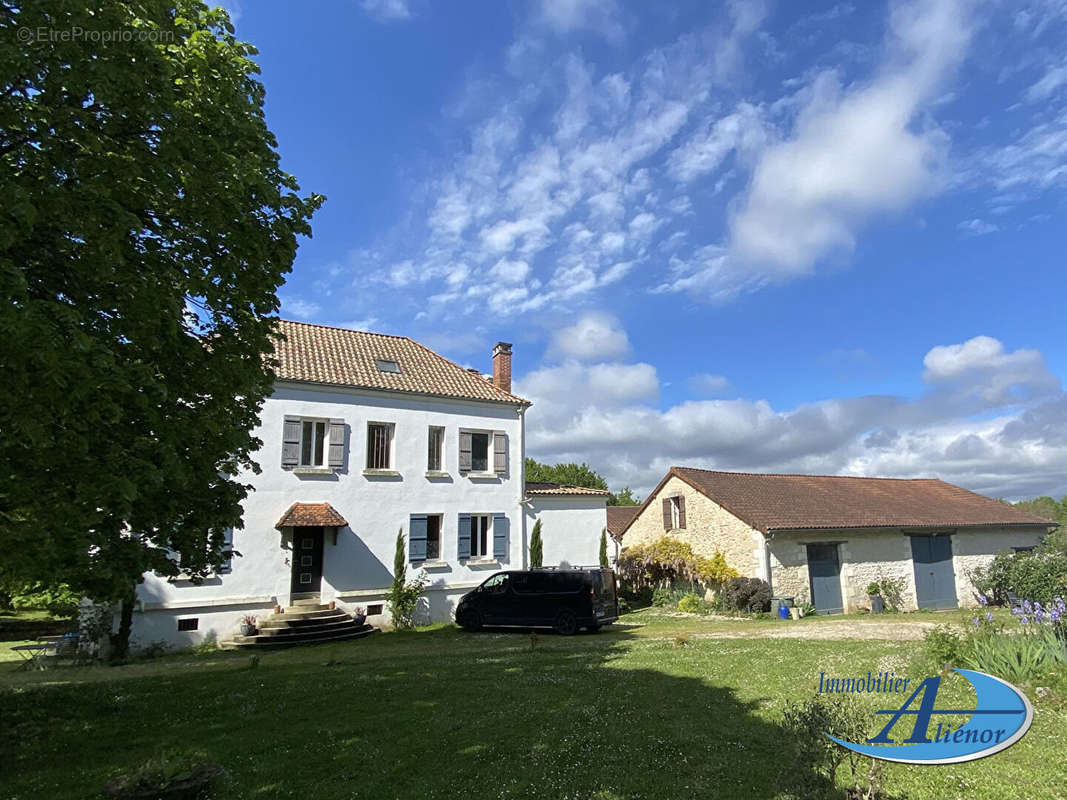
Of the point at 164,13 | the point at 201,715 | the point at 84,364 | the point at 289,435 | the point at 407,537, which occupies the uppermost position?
the point at 164,13

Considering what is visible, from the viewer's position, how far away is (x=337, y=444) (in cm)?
1948

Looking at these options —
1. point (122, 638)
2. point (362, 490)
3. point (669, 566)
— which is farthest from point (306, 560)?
point (669, 566)

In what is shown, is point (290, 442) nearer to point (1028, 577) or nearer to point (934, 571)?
point (1028, 577)

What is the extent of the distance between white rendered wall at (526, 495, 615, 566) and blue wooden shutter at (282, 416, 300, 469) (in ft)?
28.3

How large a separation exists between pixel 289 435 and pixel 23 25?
14562 millimetres

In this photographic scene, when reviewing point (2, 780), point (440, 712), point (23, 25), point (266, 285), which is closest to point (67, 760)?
point (2, 780)

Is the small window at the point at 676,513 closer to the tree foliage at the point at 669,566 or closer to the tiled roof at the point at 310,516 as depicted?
the tree foliage at the point at 669,566

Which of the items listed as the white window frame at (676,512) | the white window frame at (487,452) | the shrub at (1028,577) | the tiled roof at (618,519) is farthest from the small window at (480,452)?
the shrub at (1028,577)

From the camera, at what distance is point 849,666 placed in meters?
10.3

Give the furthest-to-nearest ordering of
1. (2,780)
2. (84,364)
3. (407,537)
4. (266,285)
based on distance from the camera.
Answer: (407,537)
(266,285)
(2,780)
(84,364)

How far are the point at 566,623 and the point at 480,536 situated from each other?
5889 mm

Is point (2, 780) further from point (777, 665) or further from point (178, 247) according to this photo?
point (777, 665)

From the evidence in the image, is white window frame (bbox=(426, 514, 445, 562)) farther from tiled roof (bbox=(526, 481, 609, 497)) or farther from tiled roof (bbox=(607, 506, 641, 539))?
tiled roof (bbox=(607, 506, 641, 539))

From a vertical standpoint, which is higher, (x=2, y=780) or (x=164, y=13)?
(x=164, y=13)
